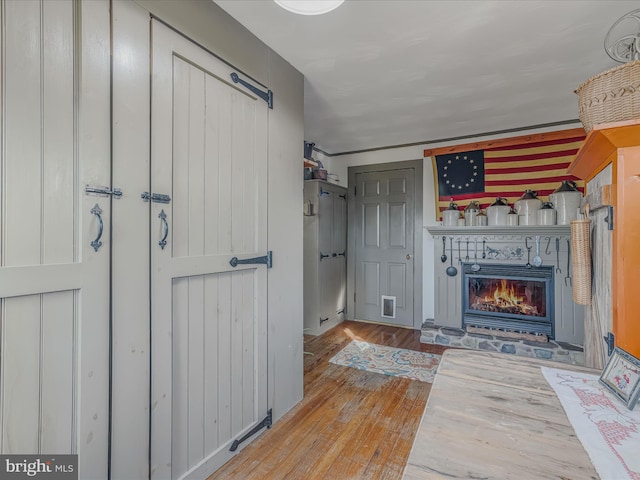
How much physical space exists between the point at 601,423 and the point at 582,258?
108 centimetres

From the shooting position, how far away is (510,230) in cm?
338

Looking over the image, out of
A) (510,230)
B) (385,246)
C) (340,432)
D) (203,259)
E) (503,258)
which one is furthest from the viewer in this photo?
(385,246)

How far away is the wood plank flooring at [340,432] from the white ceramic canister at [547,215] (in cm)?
205

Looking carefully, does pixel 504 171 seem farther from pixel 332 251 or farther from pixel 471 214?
pixel 332 251

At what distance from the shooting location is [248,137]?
1869mm

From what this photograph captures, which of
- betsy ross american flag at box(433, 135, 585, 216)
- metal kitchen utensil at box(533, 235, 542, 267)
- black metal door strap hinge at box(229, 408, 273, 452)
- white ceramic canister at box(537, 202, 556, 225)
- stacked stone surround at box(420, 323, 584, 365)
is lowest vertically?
black metal door strap hinge at box(229, 408, 273, 452)

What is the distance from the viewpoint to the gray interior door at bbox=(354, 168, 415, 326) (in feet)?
14.0

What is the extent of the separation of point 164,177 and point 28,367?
32.8 inches

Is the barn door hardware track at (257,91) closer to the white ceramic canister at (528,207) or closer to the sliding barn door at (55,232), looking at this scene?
the sliding barn door at (55,232)

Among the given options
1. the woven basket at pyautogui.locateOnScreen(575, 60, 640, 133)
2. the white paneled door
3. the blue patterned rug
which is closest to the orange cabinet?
the woven basket at pyautogui.locateOnScreen(575, 60, 640, 133)

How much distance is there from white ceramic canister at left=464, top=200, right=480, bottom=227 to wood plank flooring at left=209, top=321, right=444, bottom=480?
6.27ft

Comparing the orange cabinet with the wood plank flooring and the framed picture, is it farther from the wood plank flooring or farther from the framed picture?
the wood plank flooring

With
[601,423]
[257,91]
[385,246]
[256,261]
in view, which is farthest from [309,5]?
[385,246]

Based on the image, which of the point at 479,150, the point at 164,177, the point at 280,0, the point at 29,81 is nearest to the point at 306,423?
the point at 164,177
